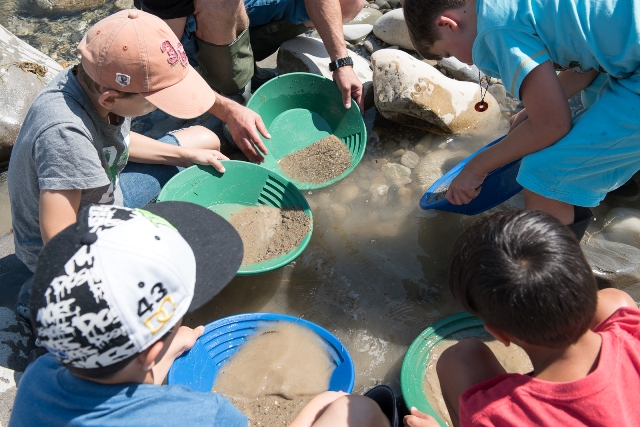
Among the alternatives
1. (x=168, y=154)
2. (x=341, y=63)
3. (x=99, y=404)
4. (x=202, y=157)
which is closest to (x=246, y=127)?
(x=202, y=157)

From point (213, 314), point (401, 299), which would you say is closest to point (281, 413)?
point (213, 314)

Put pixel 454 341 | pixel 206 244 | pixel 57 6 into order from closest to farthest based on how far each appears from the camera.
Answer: pixel 206 244 → pixel 454 341 → pixel 57 6

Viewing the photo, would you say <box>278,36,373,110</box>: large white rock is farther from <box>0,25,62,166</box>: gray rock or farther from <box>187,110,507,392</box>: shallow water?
<box>0,25,62,166</box>: gray rock

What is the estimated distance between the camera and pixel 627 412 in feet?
3.80

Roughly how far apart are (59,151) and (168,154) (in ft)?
2.47

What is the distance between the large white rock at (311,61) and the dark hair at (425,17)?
1119 mm

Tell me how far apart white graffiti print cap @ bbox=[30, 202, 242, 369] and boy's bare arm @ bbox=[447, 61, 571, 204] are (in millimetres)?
1250

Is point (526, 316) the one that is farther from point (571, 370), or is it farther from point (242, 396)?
point (242, 396)

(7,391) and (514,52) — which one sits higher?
(514,52)

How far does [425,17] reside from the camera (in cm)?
183

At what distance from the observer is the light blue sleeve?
5.57 ft

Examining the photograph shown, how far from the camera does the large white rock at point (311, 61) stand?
3.04 m

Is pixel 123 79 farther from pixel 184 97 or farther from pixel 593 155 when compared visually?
pixel 593 155

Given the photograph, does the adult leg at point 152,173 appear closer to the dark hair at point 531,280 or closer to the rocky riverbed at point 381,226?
the rocky riverbed at point 381,226
